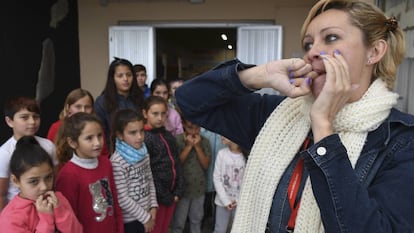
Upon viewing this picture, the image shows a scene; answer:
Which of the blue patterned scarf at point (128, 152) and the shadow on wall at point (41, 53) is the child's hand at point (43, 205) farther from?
the shadow on wall at point (41, 53)

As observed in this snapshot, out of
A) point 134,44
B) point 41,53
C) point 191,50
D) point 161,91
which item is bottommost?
point 161,91

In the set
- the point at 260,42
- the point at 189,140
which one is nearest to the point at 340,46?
the point at 189,140

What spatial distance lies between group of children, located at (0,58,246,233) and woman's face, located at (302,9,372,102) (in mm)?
1357

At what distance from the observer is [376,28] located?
2.95 ft

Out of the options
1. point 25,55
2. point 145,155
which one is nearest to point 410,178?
point 145,155

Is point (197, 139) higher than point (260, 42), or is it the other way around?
point (260, 42)

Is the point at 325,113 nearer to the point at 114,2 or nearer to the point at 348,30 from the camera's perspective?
the point at 348,30

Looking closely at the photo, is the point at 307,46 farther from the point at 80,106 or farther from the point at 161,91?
the point at 161,91

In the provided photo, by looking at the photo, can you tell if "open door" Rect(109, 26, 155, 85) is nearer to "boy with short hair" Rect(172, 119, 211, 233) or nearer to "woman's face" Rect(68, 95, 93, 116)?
→ "boy with short hair" Rect(172, 119, 211, 233)

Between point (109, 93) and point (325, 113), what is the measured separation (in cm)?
239

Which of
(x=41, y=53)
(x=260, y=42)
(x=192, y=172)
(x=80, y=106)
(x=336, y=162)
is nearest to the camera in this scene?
(x=336, y=162)

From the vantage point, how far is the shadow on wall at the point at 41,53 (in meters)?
4.16

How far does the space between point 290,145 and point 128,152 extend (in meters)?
1.52

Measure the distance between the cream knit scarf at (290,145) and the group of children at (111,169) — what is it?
106 cm
